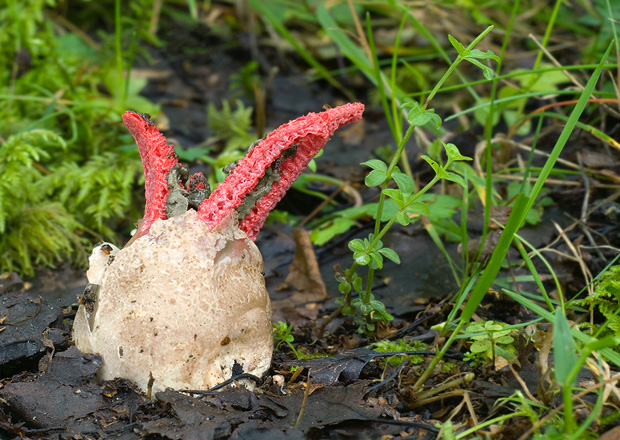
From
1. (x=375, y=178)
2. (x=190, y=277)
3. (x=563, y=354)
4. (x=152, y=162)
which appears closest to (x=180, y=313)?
(x=190, y=277)

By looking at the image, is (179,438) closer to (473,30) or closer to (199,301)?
(199,301)

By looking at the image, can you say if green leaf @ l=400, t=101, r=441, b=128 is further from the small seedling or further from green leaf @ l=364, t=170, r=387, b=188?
the small seedling

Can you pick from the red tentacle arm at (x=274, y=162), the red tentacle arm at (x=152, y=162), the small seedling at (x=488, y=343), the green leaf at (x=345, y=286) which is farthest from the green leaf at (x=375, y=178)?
the red tentacle arm at (x=152, y=162)

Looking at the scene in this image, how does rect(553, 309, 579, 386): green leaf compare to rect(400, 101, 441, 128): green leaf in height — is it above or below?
below

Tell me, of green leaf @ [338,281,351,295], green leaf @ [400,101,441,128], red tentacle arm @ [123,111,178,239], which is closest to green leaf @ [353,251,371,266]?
green leaf @ [338,281,351,295]

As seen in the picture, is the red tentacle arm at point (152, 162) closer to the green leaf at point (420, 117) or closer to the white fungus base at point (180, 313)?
the white fungus base at point (180, 313)

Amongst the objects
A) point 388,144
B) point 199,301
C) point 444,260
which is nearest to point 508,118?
point 388,144

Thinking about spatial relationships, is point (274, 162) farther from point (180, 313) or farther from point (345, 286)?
point (180, 313)
